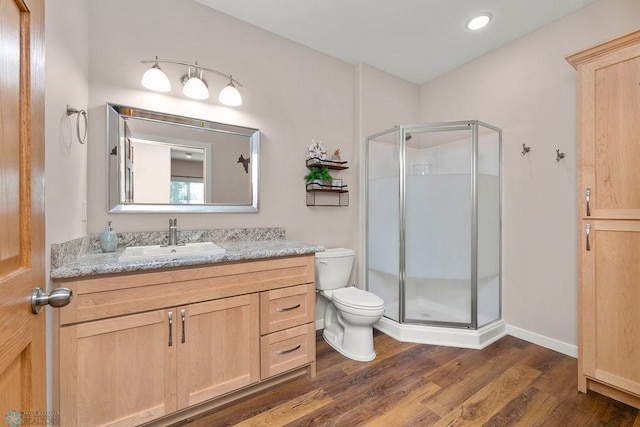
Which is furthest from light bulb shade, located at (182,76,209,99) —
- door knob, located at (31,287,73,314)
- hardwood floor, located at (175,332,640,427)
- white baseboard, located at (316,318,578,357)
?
white baseboard, located at (316,318,578,357)

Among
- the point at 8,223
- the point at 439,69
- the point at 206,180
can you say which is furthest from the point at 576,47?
the point at 8,223

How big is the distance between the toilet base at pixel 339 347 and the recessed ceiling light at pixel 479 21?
8.74 feet

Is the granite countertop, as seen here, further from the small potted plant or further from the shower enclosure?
the shower enclosure

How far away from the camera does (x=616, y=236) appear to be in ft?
5.08

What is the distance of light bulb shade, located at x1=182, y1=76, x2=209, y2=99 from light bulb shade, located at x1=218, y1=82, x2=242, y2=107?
13cm


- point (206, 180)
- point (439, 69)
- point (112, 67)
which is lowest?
point (206, 180)

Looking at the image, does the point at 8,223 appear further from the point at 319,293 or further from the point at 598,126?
the point at 598,126

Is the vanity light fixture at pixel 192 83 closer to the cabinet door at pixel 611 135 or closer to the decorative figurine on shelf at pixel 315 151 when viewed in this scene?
the decorative figurine on shelf at pixel 315 151

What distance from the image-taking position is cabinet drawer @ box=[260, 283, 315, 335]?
5.47ft

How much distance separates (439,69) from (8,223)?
335 cm

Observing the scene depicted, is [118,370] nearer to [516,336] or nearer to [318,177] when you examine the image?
[318,177]

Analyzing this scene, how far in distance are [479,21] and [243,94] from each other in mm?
1927

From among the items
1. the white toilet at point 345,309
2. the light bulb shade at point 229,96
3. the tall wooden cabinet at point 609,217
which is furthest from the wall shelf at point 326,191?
the tall wooden cabinet at point 609,217

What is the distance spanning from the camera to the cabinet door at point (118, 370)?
1192 millimetres
